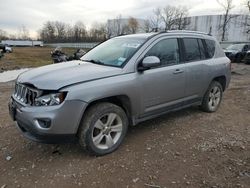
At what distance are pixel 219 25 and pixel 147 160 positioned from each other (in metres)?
63.6

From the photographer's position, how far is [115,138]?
12.8 feet

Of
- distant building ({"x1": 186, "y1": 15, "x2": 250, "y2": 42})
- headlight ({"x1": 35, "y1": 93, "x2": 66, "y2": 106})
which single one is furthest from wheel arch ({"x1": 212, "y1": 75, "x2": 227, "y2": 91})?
distant building ({"x1": 186, "y1": 15, "x2": 250, "y2": 42})

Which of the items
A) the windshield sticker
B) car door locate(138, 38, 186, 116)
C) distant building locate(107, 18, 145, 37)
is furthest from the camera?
distant building locate(107, 18, 145, 37)

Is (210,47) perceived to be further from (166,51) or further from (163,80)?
(163,80)

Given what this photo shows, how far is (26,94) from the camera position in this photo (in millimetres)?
3533

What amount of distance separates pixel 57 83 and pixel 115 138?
1.24m

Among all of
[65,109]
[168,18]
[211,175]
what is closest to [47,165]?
[65,109]

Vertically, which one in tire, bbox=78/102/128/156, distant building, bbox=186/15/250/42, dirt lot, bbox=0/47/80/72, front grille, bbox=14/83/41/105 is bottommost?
dirt lot, bbox=0/47/80/72

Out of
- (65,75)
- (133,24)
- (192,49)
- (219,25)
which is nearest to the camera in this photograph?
(65,75)

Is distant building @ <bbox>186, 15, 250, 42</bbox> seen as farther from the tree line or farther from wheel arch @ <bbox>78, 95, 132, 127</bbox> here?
wheel arch @ <bbox>78, 95, 132, 127</bbox>

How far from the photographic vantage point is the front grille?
11.1 ft

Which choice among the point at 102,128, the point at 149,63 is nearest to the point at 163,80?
the point at 149,63

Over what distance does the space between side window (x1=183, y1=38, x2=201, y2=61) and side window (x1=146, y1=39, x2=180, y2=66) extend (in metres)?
0.29

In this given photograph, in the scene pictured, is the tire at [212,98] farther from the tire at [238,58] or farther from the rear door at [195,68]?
the tire at [238,58]
